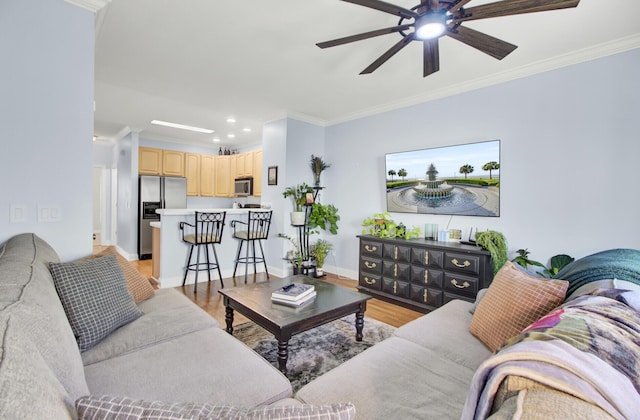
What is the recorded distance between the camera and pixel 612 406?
53 centimetres

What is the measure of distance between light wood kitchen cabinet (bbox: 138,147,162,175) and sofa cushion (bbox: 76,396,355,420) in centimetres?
645

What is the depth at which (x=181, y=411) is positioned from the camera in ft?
1.85

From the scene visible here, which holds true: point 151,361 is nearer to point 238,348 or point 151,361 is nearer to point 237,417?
point 238,348

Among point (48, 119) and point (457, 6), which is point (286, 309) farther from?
point (457, 6)

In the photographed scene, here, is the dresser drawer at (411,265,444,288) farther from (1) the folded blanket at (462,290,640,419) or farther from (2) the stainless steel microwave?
(2) the stainless steel microwave

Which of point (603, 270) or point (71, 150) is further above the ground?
point (71, 150)

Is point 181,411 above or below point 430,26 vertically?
below

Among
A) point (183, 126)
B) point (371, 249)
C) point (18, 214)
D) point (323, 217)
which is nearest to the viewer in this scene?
point (18, 214)

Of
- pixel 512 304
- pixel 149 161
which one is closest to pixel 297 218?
pixel 512 304

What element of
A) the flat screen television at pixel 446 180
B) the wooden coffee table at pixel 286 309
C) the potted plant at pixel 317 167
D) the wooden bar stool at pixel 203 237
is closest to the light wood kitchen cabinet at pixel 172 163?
the wooden bar stool at pixel 203 237

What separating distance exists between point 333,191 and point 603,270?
3.83 metres

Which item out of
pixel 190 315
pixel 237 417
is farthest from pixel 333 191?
pixel 237 417

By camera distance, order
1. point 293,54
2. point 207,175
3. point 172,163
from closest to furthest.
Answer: point 293,54, point 172,163, point 207,175

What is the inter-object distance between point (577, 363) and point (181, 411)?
0.77 m
